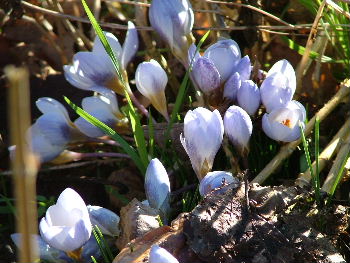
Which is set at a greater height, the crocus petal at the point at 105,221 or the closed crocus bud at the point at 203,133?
the closed crocus bud at the point at 203,133

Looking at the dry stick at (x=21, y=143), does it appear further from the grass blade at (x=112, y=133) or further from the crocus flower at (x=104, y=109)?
the crocus flower at (x=104, y=109)

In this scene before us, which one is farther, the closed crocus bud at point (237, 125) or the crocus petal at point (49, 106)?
the crocus petal at point (49, 106)

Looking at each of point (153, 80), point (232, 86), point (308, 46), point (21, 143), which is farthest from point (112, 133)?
point (21, 143)

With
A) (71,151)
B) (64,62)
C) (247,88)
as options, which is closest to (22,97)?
(247,88)

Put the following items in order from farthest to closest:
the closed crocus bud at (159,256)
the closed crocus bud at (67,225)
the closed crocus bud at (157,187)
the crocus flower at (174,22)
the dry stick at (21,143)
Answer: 1. the crocus flower at (174,22)
2. the closed crocus bud at (157,187)
3. the closed crocus bud at (67,225)
4. the closed crocus bud at (159,256)
5. the dry stick at (21,143)

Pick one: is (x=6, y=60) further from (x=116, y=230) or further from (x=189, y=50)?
(x=116, y=230)

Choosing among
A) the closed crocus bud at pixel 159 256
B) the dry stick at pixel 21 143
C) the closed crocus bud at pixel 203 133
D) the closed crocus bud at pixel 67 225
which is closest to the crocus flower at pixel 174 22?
the closed crocus bud at pixel 203 133

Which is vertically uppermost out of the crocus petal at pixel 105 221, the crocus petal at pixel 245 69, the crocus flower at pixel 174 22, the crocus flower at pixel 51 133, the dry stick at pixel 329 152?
the crocus flower at pixel 174 22
